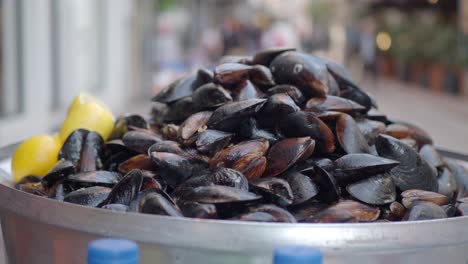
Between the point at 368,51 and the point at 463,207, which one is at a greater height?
the point at 463,207

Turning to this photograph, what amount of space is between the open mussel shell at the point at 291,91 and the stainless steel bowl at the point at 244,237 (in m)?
0.61

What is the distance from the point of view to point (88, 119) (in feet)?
6.99

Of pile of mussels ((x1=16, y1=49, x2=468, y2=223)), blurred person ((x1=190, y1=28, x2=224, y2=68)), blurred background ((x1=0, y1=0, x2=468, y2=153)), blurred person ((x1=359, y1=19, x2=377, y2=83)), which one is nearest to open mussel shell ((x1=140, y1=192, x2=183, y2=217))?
pile of mussels ((x1=16, y1=49, x2=468, y2=223))

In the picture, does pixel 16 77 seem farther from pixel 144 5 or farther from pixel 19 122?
pixel 144 5

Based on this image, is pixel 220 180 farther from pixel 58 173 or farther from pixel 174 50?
pixel 174 50

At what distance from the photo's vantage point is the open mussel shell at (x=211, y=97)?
1.78 metres

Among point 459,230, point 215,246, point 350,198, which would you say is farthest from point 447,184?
→ point 215,246

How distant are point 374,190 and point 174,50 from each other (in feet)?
42.2

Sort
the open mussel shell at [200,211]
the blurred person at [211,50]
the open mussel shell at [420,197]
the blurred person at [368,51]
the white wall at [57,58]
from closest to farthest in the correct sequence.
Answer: the open mussel shell at [200,211]
the open mussel shell at [420,197]
the white wall at [57,58]
the blurred person at [211,50]
the blurred person at [368,51]

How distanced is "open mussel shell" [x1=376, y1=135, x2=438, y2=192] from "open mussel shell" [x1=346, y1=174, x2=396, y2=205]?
9 centimetres

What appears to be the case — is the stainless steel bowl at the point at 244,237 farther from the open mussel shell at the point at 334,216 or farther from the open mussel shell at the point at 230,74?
the open mussel shell at the point at 230,74

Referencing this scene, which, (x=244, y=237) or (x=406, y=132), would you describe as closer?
(x=244, y=237)

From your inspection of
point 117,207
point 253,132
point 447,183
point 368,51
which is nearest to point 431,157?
point 447,183

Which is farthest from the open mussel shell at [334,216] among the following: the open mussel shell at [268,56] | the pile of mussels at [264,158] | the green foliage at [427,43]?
the green foliage at [427,43]
